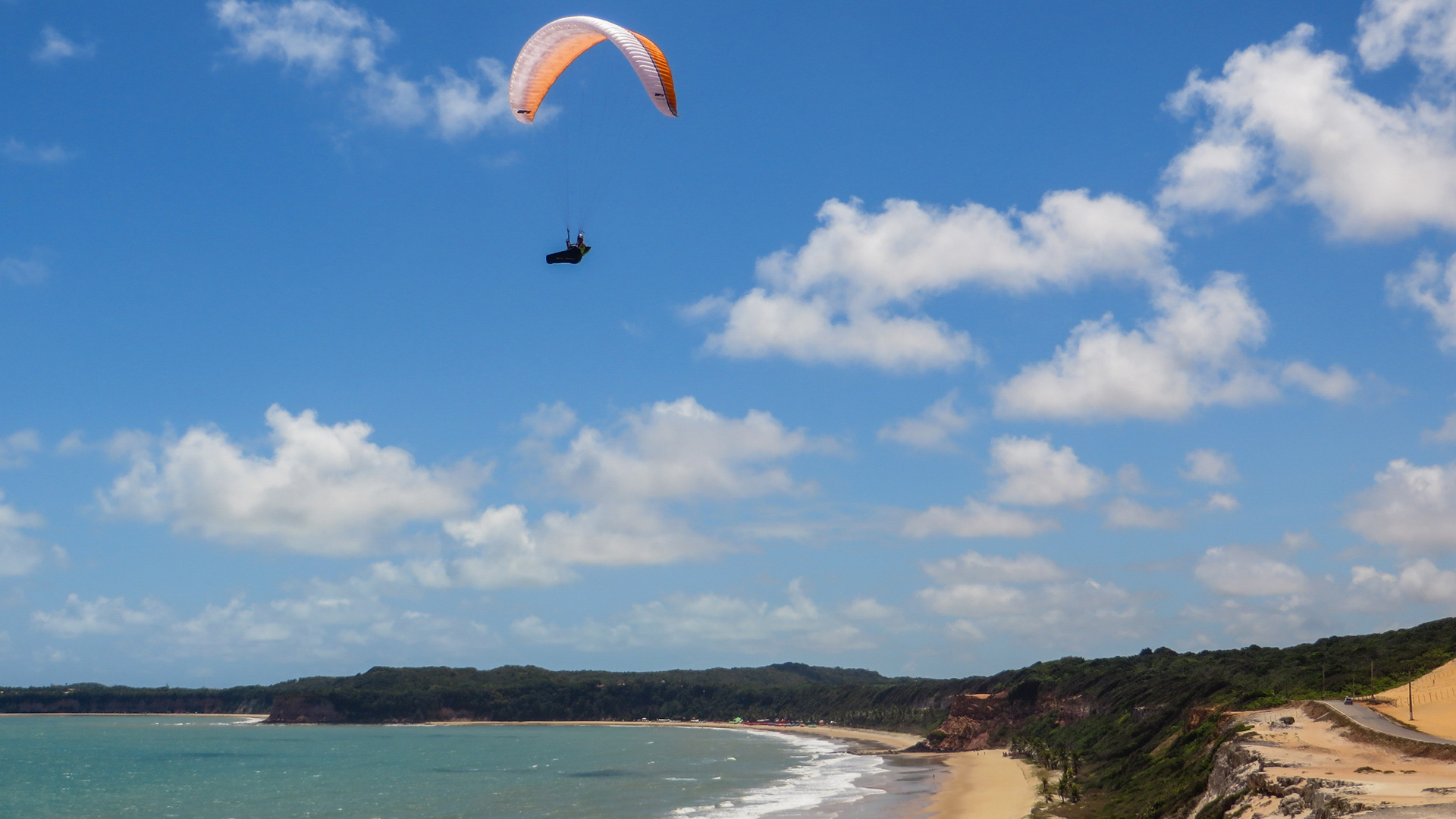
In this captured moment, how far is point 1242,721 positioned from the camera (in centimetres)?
3153

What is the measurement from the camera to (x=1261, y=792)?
20.7m

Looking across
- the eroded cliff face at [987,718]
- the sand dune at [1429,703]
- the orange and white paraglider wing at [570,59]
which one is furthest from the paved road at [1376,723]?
the eroded cliff face at [987,718]

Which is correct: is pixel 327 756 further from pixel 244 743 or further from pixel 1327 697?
pixel 1327 697

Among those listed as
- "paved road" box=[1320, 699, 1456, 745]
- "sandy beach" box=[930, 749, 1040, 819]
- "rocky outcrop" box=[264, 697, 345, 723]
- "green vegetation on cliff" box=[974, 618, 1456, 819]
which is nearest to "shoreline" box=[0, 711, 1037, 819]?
"sandy beach" box=[930, 749, 1040, 819]

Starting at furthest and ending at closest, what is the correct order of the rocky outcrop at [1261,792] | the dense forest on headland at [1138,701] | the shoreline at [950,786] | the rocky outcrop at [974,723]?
1. the rocky outcrop at [974,723]
2. the shoreline at [950,786]
3. the dense forest on headland at [1138,701]
4. the rocky outcrop at [1261,792]

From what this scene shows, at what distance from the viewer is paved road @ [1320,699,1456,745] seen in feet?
81.8

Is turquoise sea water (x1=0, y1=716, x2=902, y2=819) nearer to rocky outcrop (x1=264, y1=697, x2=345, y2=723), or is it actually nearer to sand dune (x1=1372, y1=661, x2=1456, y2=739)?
sand dune (x1=1372, y1=661, x2=1456, y2=739)

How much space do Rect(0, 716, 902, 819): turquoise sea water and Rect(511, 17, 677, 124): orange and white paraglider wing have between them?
1257 inches

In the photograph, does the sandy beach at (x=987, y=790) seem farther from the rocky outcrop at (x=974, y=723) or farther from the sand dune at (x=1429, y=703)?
the sand dune at (x=1429, y=703)

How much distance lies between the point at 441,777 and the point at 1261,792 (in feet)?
206

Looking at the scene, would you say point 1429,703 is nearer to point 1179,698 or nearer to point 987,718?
point 1179,698

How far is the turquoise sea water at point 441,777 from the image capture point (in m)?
52.3

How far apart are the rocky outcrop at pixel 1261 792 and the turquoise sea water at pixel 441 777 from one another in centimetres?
2324

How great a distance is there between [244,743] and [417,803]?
77947mm
